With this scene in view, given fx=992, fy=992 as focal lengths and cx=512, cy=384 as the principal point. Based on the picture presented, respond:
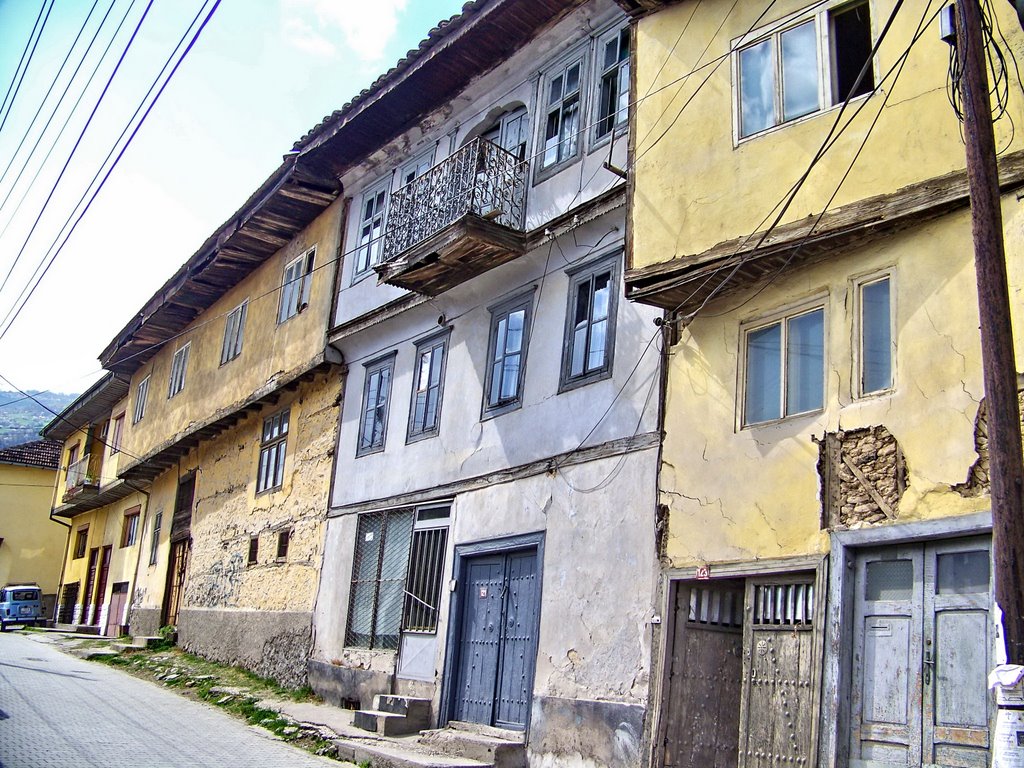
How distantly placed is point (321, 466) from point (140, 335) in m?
11.6

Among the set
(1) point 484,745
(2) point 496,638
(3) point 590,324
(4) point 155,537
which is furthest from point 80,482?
(3) point 590,324

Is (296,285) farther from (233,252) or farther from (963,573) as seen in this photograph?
(963,573)

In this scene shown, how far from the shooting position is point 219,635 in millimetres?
20234

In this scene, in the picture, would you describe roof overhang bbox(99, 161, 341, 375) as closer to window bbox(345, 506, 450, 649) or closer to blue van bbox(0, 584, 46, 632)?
window bbox(345, 506, 450, 649)

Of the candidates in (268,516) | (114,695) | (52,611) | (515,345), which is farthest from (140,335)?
(52,611)

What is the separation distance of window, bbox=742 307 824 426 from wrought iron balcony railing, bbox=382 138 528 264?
4496 mm

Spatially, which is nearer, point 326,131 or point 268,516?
point 326,131

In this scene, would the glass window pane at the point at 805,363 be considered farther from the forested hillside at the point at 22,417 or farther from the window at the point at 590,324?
the forested hillside at the point at 22,417

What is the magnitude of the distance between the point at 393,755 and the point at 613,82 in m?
8.31

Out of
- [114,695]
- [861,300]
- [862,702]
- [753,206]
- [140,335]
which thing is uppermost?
[140,335]

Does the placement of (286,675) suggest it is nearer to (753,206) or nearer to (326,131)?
(326,131)

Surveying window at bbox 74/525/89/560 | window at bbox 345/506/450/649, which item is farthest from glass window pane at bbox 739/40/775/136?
window at bbox 74/525/89/560

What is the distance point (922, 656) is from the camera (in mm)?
7289

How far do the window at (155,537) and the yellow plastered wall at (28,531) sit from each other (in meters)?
17.7
